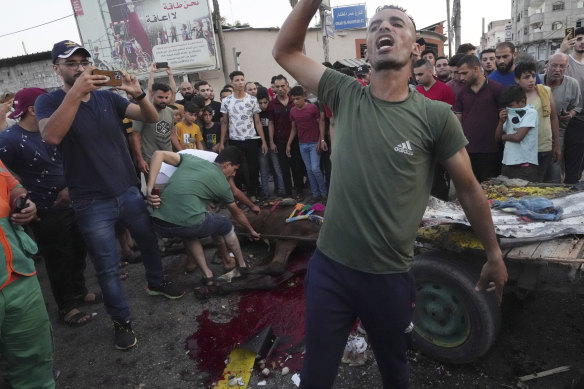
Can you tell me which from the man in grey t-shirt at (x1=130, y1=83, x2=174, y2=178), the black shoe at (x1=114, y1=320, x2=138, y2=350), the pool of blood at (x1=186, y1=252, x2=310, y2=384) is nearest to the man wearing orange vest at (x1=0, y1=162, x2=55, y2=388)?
the black shoe at (x1=114, y1=320, x2=138, y2=350)

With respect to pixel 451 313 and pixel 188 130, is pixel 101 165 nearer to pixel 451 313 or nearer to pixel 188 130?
pixel 451 313

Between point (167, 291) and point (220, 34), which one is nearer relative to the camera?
point (167, 291)

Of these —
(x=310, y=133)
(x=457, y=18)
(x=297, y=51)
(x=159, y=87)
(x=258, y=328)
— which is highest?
(x=457, y=18)

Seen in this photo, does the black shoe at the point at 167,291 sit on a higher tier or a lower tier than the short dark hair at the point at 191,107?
lower

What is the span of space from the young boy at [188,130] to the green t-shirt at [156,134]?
761 mm

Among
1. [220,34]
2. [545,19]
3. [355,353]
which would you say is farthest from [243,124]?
[545,19]

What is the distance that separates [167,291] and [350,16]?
59.2ft

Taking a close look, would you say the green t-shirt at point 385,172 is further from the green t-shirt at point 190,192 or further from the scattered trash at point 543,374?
the green t-shirt at point 190,192

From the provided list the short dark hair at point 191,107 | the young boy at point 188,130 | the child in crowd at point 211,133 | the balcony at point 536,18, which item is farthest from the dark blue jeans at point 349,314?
the balcony at point 536,18

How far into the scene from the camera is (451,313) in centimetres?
243

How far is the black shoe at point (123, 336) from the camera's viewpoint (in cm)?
297

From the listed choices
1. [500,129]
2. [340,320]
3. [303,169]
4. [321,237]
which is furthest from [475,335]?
[303,169]

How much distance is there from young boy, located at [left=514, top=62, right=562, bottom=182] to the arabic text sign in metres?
15.6

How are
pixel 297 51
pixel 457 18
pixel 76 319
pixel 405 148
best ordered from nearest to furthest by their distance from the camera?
pixel 405 148, pixel 297 51, pixel 76 319, pixel 457 18
